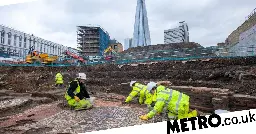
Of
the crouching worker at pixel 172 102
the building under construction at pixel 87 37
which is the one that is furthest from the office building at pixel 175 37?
the crouching worker at pixel 172 102

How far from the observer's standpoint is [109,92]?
7266 mm

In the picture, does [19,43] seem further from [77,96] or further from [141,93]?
[141,93]

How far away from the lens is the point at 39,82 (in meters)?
6.57

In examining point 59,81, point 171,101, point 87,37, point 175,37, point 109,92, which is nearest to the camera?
point 171,101

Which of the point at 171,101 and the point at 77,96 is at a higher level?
the point at 171,101

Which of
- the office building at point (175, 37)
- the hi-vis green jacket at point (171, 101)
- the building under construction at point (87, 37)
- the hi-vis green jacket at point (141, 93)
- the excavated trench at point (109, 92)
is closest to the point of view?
the hi-vis green jacket at point (171, 101)

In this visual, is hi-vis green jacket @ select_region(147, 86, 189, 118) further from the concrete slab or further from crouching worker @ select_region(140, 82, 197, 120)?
the concrete slab

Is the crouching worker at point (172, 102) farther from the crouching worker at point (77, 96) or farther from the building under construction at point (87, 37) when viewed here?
the building under construction at point (87, 37)

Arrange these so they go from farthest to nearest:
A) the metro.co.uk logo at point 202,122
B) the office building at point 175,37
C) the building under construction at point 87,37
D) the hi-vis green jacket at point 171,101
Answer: the office building at point 175,37 < the building under construction at point 87,37 < the metro.co.uk logo at point 202,122 < the hi-vis green jacket at point 171,101

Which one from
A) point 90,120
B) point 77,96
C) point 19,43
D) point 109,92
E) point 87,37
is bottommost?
point 90,120

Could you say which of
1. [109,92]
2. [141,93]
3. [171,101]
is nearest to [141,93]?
[141,93]

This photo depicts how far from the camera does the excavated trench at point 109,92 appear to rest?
3854 millimetres

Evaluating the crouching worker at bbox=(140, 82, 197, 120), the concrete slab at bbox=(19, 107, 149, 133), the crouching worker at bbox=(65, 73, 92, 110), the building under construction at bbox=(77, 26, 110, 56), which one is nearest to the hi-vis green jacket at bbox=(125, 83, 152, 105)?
the concrete slab at bbox=(19, 107, 149, 133)

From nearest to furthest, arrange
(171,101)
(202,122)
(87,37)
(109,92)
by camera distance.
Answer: (171,101), (202,122), (109,92), (87,37)
